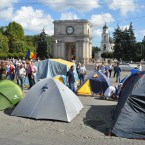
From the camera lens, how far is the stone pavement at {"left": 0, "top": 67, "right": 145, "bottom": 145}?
24.8ft

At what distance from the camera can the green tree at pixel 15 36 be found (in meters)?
86.1

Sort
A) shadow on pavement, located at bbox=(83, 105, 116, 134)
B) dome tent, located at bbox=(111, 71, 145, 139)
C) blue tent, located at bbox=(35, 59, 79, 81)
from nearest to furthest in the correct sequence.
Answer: dome tent, located at bbox=(111, 71, 145, 139)
shadow on pavement, located at bbox=(83, 105, 116, 134)
blue tent, located at bbox=(35, 59, 79, 81)

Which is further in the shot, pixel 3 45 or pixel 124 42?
pixel 3 45

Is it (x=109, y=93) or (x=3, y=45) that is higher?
(x=3, y=45)

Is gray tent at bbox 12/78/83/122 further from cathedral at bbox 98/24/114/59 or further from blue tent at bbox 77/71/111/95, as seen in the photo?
cathedral at bbox 98/24/114/59

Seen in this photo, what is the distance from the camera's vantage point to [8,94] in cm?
1177

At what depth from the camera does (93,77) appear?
16.0 meters

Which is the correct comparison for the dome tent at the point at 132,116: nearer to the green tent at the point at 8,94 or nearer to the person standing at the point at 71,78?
the green tent at the point at 8,94

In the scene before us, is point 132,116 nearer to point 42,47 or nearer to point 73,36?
point 42,47

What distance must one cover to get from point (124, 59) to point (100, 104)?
180 feet

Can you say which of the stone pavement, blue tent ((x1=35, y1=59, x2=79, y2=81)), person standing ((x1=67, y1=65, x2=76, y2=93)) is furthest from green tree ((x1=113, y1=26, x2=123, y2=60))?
the stone pavement

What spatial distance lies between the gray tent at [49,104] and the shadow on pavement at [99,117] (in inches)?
22.0

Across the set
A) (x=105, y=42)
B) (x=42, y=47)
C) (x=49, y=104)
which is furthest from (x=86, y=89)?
(x=105, y=42)

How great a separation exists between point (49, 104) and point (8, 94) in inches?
100
